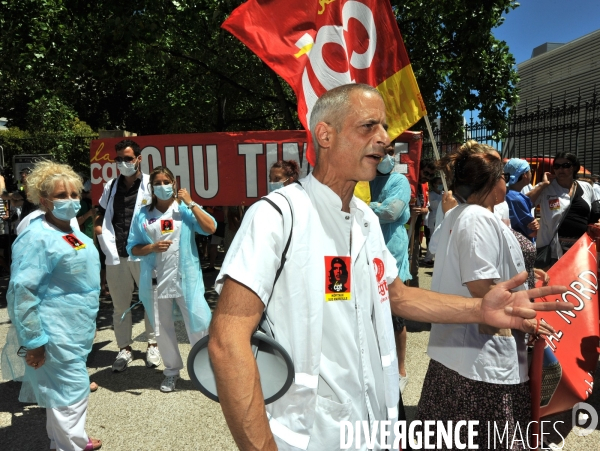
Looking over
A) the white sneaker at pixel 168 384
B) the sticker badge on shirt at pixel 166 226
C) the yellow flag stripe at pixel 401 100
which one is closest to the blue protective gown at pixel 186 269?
the sticker badge on shirt at pixel 166 226

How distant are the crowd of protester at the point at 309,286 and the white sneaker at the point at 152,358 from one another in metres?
0.02

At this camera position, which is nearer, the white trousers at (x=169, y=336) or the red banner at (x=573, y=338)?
the red banner at (x=573, y=338)

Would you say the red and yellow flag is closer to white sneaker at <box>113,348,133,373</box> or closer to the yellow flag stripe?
the yellow flag stripe

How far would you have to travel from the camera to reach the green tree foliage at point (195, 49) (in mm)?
8531

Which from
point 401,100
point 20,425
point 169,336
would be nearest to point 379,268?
point 401,100

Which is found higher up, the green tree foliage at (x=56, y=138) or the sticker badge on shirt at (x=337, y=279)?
the green tree foliage at (x=56, y=138)

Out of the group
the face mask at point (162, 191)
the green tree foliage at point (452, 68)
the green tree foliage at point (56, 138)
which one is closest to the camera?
the face mask at point (162, 191)

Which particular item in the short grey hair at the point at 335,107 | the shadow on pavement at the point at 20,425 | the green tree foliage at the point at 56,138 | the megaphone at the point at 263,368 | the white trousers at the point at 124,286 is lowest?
the shadow on pavement at the point at 20,425

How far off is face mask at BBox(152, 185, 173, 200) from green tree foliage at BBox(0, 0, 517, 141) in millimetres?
4726

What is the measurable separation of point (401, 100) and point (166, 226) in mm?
2368

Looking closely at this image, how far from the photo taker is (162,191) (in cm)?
481

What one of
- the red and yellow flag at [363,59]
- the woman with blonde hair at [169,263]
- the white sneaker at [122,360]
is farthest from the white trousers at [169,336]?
the red and yellow flag at [363,59]

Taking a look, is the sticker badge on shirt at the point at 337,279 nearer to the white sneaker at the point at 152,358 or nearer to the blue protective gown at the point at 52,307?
the blue protective gown at the point at 52,307

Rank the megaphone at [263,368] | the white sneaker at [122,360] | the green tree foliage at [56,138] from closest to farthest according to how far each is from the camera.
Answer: the megaphone at [263,368]
the white sneaker at [122,360]
the green tree foliage at [56,138]
